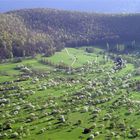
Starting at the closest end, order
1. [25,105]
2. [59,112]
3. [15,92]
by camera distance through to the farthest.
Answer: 1. [59,112]
2. [25,105]
3. [15,92]

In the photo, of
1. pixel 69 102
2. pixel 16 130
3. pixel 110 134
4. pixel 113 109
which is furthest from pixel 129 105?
pixel 16 130

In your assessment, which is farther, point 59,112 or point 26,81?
point 26,81

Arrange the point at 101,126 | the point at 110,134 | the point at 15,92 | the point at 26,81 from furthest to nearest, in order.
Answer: the point at 26,81 < the point at 15,92 < the point at 101,126 < the point at 110,134

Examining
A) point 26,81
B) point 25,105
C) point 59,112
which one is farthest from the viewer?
point 26,81

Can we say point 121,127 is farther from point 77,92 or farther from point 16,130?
point 77,92

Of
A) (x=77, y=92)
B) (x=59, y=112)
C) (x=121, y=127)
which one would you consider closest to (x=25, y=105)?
(x=59, y=112)

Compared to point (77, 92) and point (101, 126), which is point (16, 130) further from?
point (77, 92)
